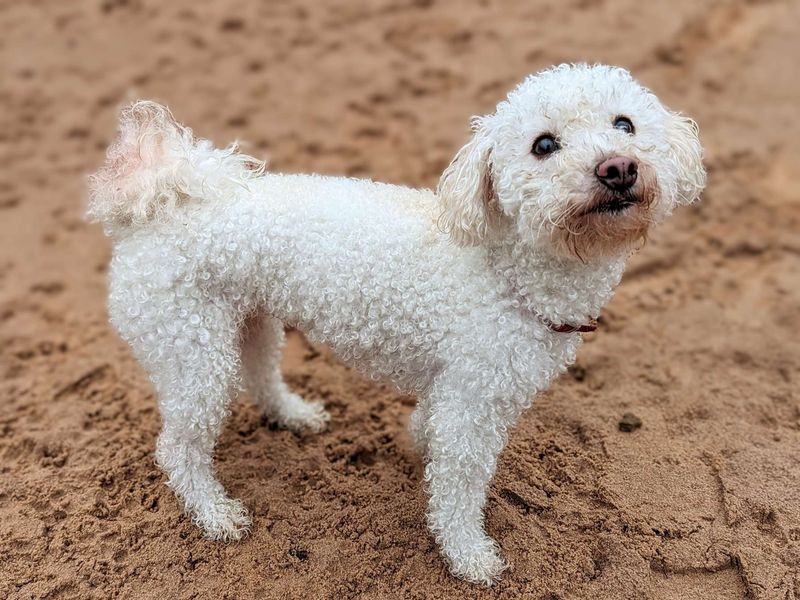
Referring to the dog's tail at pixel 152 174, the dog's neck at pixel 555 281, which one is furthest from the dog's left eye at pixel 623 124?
the dog's tail at pixel 152 174

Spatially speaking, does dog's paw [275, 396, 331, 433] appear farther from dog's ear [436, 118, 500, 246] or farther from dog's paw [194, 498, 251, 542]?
dog's ear [436, 118, 500, 246]

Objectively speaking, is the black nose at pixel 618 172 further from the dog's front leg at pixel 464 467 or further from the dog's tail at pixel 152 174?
the dog's tail at pixel 152 174

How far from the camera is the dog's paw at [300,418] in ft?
9.74

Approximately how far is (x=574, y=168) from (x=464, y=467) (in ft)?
3.21

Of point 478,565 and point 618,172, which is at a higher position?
point 618,172

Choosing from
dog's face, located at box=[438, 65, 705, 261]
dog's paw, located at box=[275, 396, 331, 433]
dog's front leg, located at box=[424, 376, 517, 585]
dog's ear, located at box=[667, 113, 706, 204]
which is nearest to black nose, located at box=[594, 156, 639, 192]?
dog's face, located at box=[438, 65, 705, 261]

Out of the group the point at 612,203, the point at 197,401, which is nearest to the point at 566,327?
the point at 612,203

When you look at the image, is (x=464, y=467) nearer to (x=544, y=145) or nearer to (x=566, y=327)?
(x=566, y=327)

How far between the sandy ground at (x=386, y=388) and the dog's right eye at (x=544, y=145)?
51.3 inches

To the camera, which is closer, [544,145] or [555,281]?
[544,145]

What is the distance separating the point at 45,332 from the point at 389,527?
2.09m

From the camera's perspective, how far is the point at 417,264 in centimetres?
215

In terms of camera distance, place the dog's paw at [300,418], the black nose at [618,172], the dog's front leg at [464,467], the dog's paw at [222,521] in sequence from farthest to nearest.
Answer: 1. the dog's paw at [300,418]
2. the dog's paw at [222,521]
3. the dog's front leg at [464,467]
4. the black nose at [618,172]

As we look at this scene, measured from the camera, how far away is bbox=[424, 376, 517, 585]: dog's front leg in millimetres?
2176
